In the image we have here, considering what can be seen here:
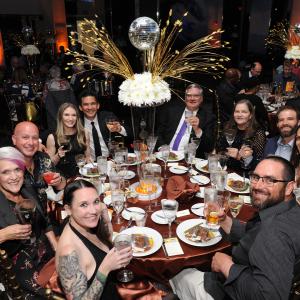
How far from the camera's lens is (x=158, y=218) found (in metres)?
2.36

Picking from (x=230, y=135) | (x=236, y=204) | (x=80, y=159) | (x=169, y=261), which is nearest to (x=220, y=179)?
(x=236, y=204)

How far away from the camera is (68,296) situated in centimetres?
175

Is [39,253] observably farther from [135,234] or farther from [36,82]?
[36,82]

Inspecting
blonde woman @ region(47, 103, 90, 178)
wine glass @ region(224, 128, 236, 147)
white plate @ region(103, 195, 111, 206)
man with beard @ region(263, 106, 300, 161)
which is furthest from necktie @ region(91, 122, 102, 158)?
man with beard @ region(263, 106, 300, 161)

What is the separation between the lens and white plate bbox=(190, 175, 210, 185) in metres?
2.89

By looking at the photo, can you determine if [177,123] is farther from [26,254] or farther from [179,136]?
[26,254]

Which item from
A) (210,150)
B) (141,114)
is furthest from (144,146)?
(210,150)

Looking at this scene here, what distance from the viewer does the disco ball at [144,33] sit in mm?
3096

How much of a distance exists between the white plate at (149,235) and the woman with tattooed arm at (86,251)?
157 mm

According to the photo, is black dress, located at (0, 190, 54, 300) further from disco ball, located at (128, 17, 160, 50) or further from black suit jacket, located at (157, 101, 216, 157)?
black suit jacket, located at (157, 101, 216, 157)

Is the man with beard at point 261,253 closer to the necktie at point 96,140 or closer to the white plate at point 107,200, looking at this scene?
the white plate at point 107,200

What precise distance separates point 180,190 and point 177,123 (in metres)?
1.90

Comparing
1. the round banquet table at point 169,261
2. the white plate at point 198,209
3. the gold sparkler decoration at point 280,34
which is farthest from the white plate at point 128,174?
the gold sparkler decoration at point 280,34

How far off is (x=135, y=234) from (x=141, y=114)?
1.72 m
